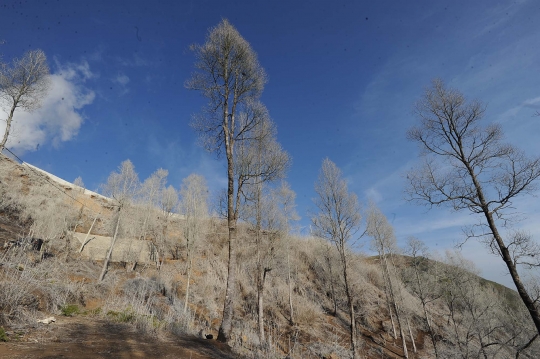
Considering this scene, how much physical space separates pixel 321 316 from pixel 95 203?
3223 centimetres

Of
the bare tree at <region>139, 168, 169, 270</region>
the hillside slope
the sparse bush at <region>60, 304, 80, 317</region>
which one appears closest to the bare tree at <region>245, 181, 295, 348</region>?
the hillside slope

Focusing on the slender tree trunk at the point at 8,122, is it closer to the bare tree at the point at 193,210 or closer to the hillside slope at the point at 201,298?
the hillside slope at the point at 201,298

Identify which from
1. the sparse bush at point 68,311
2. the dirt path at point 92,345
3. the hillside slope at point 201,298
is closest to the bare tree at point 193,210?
the hillside slope at point 201,298

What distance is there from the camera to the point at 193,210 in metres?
21.8

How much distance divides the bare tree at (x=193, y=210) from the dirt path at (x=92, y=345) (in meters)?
13.8

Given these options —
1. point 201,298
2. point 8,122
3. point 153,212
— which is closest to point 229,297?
point 201,298

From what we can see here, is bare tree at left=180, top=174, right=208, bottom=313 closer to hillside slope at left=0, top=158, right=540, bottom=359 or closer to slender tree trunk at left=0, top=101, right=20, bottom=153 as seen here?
hillside slope at left=0, top=158, right=540, bottom=359

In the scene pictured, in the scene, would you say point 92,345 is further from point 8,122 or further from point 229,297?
point 8,122

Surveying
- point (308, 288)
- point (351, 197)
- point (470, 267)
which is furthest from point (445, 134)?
point (470, 267)

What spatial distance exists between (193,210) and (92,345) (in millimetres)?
18516

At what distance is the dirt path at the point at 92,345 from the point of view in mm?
3125

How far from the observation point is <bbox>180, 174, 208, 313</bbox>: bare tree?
66.7 feet

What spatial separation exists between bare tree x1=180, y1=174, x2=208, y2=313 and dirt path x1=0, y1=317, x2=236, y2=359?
45.1ft

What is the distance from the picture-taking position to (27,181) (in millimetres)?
29562
